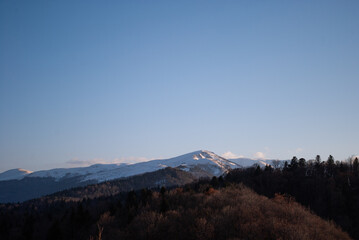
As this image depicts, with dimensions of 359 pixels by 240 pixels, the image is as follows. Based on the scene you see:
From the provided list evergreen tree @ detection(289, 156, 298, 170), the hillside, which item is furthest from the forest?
evergreen tree @ detection(289, 156, 298, 170)

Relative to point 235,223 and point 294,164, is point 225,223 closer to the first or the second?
point 235,223

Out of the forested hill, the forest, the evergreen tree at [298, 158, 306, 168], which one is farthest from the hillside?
the evergreen tree at [298, 158, 306, 168]

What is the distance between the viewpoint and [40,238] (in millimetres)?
124438

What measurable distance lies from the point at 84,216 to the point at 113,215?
11.2 metres

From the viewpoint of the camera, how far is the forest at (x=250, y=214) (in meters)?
65.9

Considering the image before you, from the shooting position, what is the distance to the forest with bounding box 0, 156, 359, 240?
65.9 metres

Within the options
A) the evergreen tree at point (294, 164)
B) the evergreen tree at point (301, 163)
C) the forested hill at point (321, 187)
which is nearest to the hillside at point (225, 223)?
the forested hill at point (321, 187)

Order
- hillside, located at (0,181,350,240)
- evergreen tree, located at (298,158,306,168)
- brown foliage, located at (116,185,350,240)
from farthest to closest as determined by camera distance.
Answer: evergreen tree, located at (298,158,306,168) → hillside, located at (0,181,350,240) → brown foliage, located at (116,185,350,240)

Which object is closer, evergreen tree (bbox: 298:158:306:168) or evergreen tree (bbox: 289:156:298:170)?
evergreen tree (bbox: 289:156:298:170)

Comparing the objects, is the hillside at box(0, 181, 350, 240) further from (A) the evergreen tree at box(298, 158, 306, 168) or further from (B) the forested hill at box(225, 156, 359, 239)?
(A) the evergreen tree at box(298, 158, 306, 168)

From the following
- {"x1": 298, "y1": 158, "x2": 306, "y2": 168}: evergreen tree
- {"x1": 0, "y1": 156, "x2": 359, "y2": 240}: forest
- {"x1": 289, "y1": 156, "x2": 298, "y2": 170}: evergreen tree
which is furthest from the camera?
{"x1": 298, "y1": 158, "x2": 306, "y2": 168}: evergreen tree

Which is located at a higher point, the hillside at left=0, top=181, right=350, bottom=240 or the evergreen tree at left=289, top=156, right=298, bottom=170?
the evergreen tree at left=289, top=156, right=298, bottom=170

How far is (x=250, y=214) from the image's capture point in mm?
72375

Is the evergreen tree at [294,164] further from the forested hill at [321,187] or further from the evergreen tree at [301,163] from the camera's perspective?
the evergreen tree at [301,163]
